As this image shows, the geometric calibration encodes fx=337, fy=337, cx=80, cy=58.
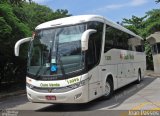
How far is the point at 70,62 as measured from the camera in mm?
11820

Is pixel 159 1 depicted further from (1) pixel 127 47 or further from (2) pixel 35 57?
(2) pixel 35 57

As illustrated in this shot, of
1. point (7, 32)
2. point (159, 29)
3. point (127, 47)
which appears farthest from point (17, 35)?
point (159, 29)

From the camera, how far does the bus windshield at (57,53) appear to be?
11802 mm

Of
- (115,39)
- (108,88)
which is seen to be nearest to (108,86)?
(108,88)

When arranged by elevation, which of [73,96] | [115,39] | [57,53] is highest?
[115,39]

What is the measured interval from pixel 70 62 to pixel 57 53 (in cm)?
63

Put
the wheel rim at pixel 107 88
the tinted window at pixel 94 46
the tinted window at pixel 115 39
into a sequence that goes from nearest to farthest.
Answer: the tinted window at pixel 94 46 < the wheel rim at pixel 107 88 < the tinted window at pixel 115 39

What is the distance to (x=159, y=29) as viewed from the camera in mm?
35312

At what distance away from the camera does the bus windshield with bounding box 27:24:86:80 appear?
11.8 meters

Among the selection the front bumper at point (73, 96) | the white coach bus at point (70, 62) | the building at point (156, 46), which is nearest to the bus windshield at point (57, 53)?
the white coach bus at point (70, 62)

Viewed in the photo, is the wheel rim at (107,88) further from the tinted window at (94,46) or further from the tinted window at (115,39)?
the tinted window at (94,46)

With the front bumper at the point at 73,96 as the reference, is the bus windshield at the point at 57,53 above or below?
above

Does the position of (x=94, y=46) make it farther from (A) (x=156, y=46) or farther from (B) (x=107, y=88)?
(A) (x=156, y=46)

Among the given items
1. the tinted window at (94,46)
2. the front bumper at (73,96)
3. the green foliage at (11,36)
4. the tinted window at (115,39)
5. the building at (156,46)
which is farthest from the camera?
the building at (156,46)
